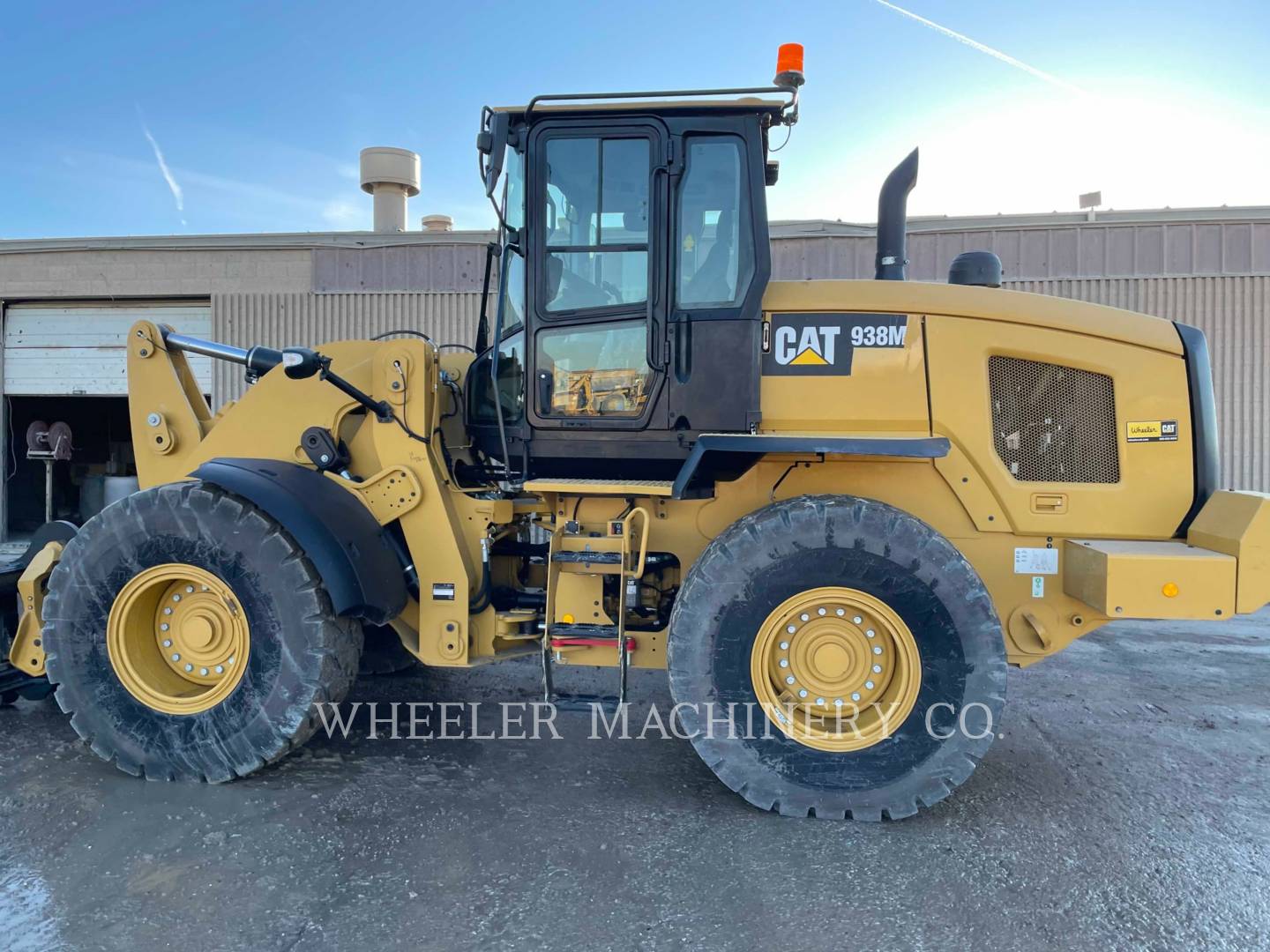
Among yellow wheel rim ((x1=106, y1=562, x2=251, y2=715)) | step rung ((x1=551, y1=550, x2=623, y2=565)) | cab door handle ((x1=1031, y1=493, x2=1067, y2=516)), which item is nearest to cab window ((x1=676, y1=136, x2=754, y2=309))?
step rung ((x1=551, y1=550, x2=623, y2=565))

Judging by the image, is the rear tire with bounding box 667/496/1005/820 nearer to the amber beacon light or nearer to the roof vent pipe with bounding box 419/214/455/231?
the amber beacon light

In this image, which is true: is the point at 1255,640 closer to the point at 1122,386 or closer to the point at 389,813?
the point at 1122,386

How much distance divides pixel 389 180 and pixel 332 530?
10.1 m

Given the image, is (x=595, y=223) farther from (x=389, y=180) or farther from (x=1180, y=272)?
(x=389, y=180)

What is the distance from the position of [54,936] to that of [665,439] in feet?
8.86

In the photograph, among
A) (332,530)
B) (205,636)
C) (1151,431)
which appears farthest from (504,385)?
(1151,431)

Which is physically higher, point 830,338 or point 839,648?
point 830,338

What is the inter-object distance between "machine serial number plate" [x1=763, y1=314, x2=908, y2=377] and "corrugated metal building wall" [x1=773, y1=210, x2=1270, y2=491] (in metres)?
6.45

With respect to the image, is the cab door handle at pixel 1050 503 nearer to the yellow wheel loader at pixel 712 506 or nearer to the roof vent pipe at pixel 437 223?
the yellow wheel loader at pixel 712 506

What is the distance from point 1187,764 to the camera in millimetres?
3781

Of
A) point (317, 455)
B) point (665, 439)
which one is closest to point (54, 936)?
point (317, 455)

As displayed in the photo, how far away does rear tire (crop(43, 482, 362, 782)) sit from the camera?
11.0ft

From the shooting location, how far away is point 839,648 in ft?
10.6

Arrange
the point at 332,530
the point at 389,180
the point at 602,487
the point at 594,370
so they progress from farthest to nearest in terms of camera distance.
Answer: the point at 389,180 < the point at 594,370 < the point at 602,487 < the point at 332,530
